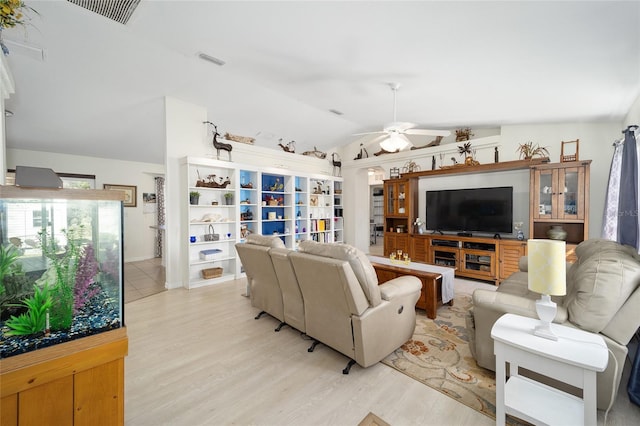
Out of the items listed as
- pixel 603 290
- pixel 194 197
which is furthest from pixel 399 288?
pixel 194 197

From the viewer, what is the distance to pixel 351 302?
6.57ft

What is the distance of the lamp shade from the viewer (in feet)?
5.22

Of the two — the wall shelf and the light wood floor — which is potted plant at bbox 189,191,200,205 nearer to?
Answer: the light wood floor

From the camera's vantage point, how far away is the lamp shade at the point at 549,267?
159cm

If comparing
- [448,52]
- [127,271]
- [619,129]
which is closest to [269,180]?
[127,271]

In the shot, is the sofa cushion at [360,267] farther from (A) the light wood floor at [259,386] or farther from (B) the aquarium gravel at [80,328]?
(B) the aquarium gravel at [80,328]

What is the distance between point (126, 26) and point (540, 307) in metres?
4.54

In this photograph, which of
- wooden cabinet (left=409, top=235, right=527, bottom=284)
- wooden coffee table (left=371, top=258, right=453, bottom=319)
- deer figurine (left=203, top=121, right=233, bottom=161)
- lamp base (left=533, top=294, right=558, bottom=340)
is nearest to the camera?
lamp base (left=533, top=294, right=558, bottom=340)

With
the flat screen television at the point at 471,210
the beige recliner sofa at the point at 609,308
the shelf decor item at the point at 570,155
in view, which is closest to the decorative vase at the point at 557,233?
the flat screen television at the point at 471,210

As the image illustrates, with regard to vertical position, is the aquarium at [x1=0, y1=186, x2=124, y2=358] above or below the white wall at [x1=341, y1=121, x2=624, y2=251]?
below

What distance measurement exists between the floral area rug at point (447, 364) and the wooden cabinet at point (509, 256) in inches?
81.8

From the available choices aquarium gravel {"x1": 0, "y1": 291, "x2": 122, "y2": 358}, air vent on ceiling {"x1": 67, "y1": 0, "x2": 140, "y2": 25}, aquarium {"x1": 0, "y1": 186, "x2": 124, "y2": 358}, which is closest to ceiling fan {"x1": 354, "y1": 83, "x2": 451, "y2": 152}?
air vent on ceiling {"x1": 67, "y1": 0, "x2": 140, "y2": 25}

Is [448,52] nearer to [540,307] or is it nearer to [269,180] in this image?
[540,307]

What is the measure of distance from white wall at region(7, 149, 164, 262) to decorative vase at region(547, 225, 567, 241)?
8.34m
